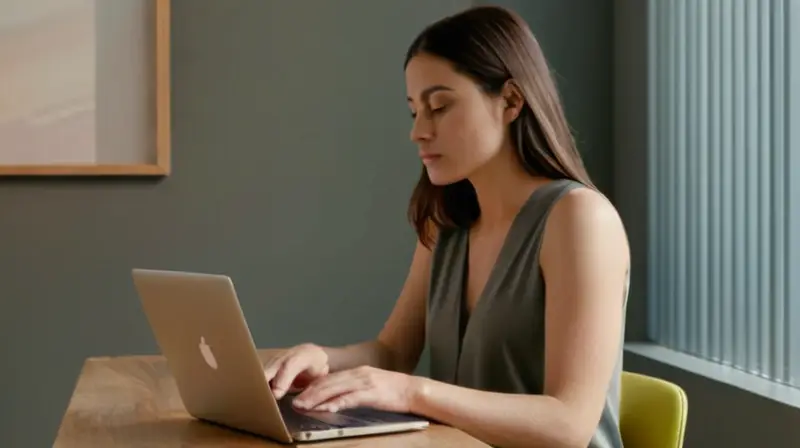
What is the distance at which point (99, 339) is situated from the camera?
7.68 feet

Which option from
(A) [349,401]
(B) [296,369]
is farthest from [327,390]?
(B) [296,369]

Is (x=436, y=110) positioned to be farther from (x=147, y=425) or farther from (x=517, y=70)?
(x=147, y=425)

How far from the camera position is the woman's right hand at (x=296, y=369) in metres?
1.37

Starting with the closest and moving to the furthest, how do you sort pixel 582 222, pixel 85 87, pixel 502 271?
pixel 582 222 → pixel 502 271 → pixel 85 87

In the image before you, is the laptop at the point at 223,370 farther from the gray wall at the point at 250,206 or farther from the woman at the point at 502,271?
the gray wall at the point at 250,206

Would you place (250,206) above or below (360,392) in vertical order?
above

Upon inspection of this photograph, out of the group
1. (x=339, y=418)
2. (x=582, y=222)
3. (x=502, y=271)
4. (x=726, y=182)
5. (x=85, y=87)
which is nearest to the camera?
(x=339, y=418)

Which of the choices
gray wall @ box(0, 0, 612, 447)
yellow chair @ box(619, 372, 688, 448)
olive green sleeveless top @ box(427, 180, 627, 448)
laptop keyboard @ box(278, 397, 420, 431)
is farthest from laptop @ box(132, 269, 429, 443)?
gray wall @ box(0, 0, 612, 447)

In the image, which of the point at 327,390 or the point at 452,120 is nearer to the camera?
the point at 327,390

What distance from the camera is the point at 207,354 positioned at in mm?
1180

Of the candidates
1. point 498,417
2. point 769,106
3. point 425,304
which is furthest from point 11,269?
point 769,106

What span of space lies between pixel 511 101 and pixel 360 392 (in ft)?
1.73

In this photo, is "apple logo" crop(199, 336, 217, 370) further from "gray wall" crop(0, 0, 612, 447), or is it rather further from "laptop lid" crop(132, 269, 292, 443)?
"gray wall" crop(0, 0, 612, 447)

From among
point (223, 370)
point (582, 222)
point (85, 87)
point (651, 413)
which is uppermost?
point (85, 87)
